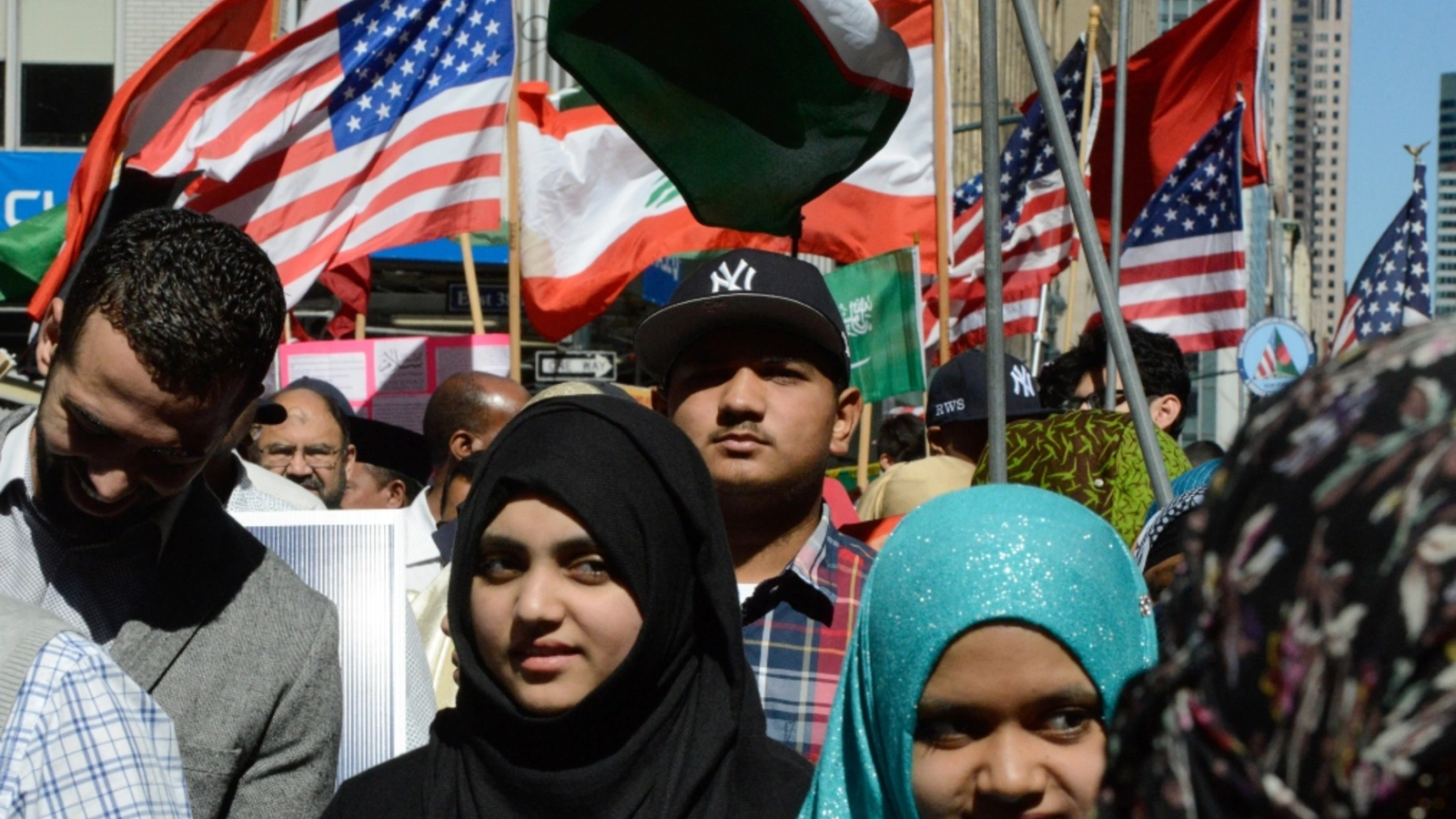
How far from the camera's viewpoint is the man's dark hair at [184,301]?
9.11ft

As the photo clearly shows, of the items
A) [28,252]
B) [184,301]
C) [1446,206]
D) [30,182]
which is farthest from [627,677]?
[1446,206]

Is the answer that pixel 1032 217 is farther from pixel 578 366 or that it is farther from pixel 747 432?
pixel 747 432

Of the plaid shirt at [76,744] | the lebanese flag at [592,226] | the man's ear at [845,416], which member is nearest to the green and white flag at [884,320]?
the lebanese flag at [592,226]

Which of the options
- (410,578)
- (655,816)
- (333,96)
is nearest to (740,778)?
(655,816)

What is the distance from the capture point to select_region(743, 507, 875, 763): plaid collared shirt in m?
3.33

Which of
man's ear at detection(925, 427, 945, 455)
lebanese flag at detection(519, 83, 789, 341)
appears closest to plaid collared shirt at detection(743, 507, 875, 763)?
man's ear at detection(925, 427, 945, 455)

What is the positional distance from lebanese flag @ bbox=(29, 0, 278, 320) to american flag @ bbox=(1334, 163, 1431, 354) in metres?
9.25

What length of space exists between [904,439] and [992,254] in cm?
647

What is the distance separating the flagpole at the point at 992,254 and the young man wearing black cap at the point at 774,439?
0.37 metres

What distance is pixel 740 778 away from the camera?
279cm

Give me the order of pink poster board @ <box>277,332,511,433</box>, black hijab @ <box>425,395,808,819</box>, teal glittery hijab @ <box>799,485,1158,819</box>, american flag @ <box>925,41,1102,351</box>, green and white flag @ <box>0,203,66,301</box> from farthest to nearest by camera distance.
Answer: american flag @ <box>925,41,1102,351</box>, green and white flag @ <box>0,203,66,301</box>, pink poster board @ <box>277,332,511,433</box>, black hijab @ <box>425,395,808,819</box>, teal glittery hijab @ <box>799,485,1158,819</box>

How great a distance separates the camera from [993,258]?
11.3ft

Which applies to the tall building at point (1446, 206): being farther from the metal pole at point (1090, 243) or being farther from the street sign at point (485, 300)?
the metal pole at point (1090, 243)

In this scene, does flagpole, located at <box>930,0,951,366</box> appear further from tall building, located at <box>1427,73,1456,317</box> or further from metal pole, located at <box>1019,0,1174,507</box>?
tall building, located at <box>1427,73,1456,317</box>
